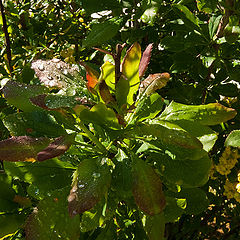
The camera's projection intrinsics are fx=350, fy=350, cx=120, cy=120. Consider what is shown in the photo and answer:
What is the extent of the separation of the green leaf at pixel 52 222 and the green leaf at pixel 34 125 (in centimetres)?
15

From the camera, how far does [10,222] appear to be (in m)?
0.92

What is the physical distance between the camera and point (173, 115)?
0.79m

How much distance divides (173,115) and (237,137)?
0.99ft

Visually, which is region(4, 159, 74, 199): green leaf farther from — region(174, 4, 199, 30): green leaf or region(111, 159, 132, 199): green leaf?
region(174, 4, 199, 30): green leaf

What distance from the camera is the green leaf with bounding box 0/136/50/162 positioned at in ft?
2.40

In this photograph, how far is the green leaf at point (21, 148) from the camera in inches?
28.8

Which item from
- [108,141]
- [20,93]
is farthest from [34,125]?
[108,141]

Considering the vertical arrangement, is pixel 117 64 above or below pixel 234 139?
above

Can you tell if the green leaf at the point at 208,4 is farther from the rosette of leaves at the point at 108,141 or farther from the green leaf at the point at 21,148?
the green leaf at the point at 21,148

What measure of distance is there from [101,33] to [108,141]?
47cm

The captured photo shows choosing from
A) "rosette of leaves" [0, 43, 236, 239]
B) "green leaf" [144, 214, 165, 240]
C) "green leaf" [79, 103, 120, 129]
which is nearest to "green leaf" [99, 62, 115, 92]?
"rosette of leaves" [0, 43, 236, 239]

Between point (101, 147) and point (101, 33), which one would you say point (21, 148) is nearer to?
point (101, 147)

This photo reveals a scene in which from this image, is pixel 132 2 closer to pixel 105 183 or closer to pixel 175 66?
pixel 175 66

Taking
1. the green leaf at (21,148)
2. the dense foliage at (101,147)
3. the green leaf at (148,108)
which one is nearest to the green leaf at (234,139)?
the dense foliage at (101,147)
